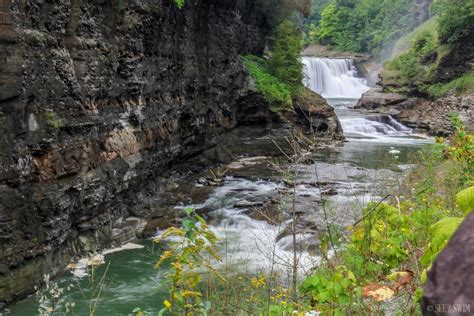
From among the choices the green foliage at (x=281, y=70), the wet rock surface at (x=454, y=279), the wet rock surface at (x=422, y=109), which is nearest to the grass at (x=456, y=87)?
the wet rock surface at (x=422, y=109)

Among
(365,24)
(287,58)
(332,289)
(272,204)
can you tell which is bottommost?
(272,204)

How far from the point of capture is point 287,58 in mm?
20234

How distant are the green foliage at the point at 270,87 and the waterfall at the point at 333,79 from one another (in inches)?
567

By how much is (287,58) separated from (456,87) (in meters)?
10.4

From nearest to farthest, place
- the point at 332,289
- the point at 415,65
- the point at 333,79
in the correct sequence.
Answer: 1. the point at 332,289
2. the point at 415,65
3. the point at 333,79

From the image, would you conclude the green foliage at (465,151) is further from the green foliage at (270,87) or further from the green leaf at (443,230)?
the green foliage at (270,87)

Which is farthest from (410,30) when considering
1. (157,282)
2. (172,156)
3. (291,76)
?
(157,282)

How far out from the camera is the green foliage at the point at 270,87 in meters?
18.9

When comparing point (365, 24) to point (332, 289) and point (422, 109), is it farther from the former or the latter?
point (332, 289)

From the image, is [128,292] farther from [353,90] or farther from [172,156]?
[353,90]

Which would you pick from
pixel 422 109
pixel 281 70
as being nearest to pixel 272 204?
pixel 281 70

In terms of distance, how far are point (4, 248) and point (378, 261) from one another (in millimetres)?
Result: 5345

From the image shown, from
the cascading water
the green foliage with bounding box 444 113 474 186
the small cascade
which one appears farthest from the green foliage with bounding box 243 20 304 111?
the green foliage with bounding box 444 113 474 186

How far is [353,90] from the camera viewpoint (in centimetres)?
3619
